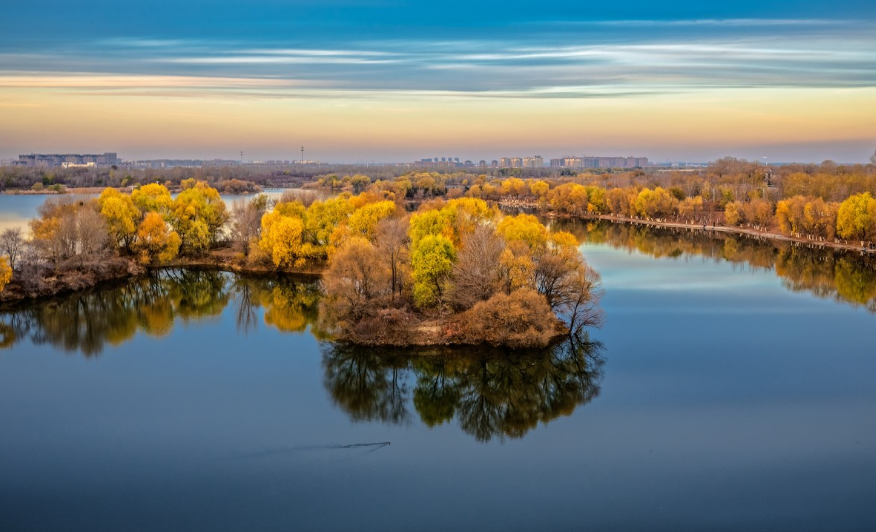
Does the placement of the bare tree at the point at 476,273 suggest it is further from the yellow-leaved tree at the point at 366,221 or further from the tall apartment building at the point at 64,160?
the tall apartment building at the point at 64,160

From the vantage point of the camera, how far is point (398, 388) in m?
15.4

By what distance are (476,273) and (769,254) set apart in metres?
21.9

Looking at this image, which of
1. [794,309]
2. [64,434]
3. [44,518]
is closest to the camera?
[44,518]

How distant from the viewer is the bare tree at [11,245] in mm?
22875

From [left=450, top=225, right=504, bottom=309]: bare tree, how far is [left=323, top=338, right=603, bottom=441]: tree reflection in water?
1687 millimetres

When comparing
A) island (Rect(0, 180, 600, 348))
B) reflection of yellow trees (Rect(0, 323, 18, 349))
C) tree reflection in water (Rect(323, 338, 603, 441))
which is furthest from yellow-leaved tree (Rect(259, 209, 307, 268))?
tree reflection in water (Rect(323, 338, 603, 441))

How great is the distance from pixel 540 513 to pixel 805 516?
3.73m

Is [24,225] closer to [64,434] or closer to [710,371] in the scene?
[64,434]

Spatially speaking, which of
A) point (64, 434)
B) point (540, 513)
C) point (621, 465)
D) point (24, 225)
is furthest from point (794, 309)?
point (24, 225)

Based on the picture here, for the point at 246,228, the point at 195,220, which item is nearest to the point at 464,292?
the point at 246,228

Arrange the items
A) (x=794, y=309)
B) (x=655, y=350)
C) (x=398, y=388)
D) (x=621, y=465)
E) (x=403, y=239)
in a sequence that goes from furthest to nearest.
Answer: (x=403, y=239) → (x=794, y=309) → (x=655, y=350) → (x=398, y=388) → (x=621, y=465)

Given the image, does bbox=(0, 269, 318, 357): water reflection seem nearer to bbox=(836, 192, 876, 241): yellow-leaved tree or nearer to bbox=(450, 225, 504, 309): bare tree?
bbox=(450, 225, 504, 309): bare tree

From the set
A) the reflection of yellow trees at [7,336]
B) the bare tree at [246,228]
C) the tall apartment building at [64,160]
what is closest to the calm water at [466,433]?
the reflection of yellow trees at [7,336]

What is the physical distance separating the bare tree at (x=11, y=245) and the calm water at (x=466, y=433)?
9.18 ft
